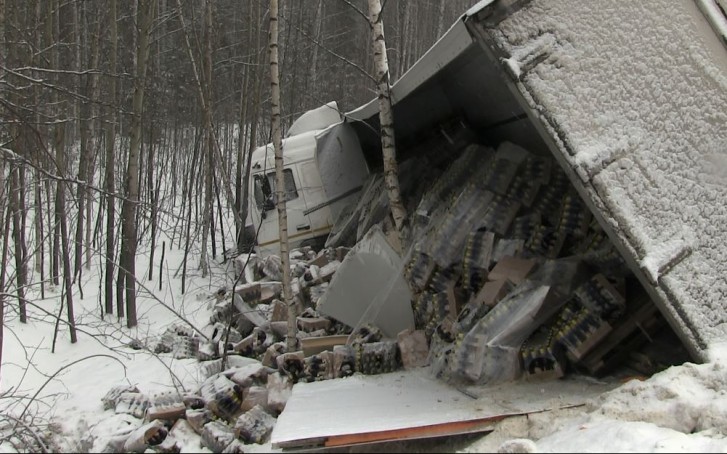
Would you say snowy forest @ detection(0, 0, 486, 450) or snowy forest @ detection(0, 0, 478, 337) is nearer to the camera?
snowy forest @ detection(0, 0, 486, 450)

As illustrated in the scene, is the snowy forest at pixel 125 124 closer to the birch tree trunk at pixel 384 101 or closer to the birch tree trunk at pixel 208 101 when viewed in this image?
the birch tree trunk at pixel 208 101

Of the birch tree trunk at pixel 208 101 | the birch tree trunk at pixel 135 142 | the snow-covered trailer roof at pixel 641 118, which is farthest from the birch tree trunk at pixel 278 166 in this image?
the birch tree trunk at pixel 208 101

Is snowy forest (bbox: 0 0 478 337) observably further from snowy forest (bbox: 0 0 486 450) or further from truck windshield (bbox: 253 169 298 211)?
truck windshield (bbox: 253 169 298 211)

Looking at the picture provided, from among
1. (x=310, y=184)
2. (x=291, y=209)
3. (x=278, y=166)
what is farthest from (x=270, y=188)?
(x=278, y=166)

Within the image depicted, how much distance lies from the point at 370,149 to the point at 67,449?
7546 millimetres

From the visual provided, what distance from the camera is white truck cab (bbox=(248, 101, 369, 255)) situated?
1157 centimetres

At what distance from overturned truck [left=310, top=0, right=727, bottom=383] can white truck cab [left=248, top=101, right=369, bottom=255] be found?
552 centimetres

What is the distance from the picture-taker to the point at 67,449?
518cm

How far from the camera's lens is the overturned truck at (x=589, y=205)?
13.1 feet

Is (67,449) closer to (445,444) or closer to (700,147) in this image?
(445,444)

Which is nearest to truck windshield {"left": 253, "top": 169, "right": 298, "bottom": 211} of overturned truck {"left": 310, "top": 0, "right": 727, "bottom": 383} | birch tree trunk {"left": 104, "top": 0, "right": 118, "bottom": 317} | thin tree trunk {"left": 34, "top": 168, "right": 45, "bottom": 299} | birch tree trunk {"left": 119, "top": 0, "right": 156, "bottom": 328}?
birch tree trunk {"left": 119, "top": 0, "right": 156, "bottom": 328}

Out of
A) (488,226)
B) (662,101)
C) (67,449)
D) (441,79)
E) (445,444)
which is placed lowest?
(445,444)

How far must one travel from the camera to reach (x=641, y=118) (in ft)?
13.7

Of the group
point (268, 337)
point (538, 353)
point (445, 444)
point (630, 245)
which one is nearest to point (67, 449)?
point (268, 337)
